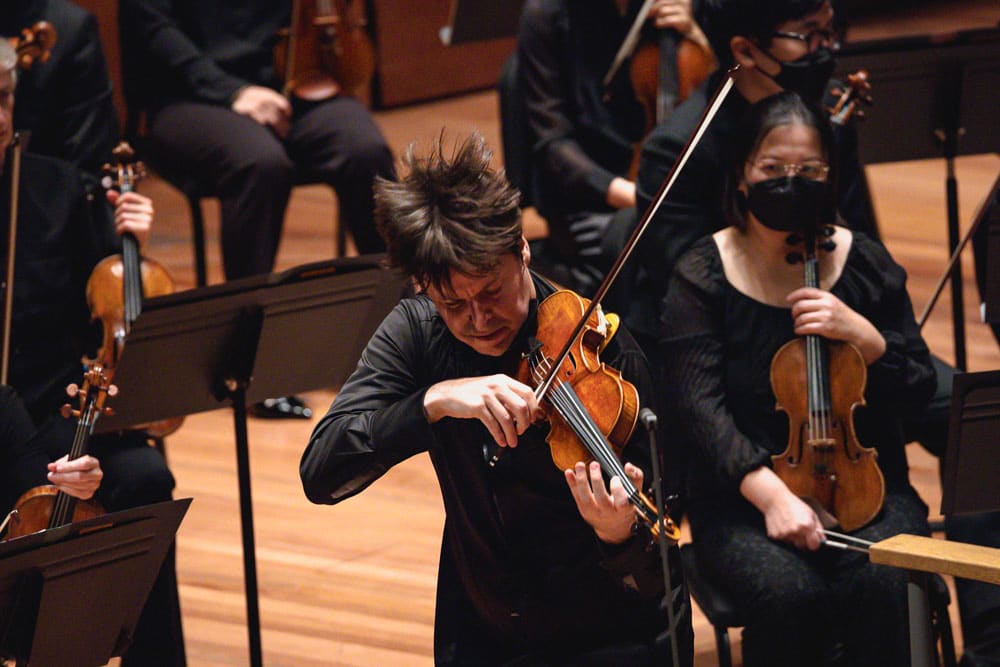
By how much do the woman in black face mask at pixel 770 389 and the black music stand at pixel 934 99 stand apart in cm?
58

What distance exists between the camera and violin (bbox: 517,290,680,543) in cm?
164

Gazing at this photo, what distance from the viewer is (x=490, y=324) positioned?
5.58ft

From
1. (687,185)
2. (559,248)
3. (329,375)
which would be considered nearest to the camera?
(329,375)

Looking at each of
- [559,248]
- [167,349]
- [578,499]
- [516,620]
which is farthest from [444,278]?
[559,248]

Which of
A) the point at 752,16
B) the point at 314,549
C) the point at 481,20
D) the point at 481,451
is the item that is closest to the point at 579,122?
the point at 481,20

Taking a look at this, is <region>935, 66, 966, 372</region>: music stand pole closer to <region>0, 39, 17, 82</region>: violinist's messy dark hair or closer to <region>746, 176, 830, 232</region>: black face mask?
<region>746, 176, 830, 232</region>: black face mask

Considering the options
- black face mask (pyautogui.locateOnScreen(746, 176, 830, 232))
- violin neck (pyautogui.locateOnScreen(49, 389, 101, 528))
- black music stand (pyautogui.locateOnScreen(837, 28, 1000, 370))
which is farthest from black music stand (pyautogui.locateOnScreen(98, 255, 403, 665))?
black music stand (pyautogui.locateOnScreen(837, 28, 1000, 370))

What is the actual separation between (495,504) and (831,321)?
2.17 feet

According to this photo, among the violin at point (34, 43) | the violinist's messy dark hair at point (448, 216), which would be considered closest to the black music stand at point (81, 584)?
the violinist's messy dark hair at point (448, 216)

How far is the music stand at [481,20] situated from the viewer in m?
3.61

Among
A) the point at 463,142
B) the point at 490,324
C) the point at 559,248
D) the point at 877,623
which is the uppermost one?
the point at 463,142

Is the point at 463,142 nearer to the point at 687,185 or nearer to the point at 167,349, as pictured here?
the point at 167,349

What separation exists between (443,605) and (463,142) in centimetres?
Answer: 58

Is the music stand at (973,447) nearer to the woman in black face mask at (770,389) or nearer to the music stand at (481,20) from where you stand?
the woman in black face mask at (770,389)
